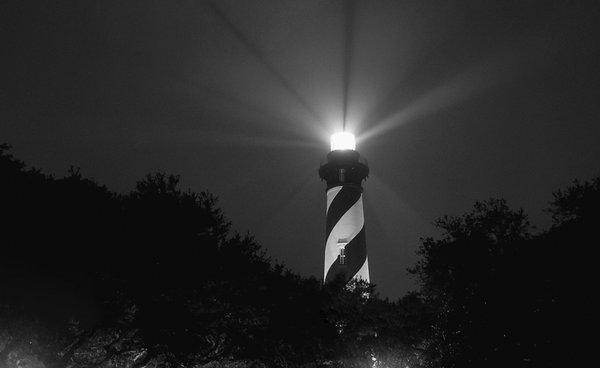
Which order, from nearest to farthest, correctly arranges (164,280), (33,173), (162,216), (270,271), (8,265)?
(8,265), (33,173), (164,280), (162,216), (270,271)

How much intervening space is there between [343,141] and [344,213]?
6.92 m

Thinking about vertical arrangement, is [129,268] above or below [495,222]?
below

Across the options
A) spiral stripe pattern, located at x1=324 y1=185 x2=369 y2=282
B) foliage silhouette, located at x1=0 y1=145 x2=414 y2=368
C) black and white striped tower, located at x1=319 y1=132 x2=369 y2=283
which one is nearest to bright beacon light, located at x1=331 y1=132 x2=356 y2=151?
black and white striped tower, located at x1=319 y1=132 x2=369 y2=283

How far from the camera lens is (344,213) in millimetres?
42438

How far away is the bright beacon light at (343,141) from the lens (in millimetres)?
46000

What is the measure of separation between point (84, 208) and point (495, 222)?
1691cm

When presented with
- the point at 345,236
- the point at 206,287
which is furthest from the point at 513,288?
the point at 345,236

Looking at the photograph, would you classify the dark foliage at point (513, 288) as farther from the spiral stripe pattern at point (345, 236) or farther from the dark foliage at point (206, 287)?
the spiral stripe pattern at point (345, 236)

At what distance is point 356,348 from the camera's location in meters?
29.6

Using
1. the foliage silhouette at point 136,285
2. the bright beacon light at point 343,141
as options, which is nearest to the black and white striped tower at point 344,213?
the bright beacon light at point 343,141

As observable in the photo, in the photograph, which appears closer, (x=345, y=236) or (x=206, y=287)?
(x=206, y=287)

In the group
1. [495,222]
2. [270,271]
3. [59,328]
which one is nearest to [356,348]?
[270,271]

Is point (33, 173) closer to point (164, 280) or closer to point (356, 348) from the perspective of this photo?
point (164, 280)

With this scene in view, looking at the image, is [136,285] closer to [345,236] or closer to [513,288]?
[513,288]
